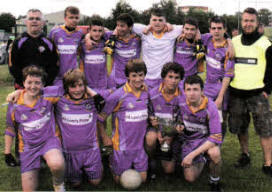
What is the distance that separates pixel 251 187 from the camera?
3.62 metres

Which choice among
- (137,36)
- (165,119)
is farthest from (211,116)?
(137,36)

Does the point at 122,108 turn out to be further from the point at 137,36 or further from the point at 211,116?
the point at 137,36

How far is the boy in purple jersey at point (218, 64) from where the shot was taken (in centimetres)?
408

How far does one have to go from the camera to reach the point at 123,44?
4.67 meters

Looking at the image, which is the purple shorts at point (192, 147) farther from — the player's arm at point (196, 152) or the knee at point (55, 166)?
the knee at point (55, 166)

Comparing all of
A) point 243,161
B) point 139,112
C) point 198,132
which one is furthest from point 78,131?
point 243,161

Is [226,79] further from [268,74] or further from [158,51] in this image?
[158,51]

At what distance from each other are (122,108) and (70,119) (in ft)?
2.04

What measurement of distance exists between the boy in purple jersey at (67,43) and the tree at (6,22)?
71.2 meters

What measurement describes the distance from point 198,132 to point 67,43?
222 centimetres

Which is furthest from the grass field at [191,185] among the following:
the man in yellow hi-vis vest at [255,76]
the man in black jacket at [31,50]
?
the man in black jacket at [31,50]

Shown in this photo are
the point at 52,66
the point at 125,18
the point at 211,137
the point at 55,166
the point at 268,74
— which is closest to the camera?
the point at 55,166

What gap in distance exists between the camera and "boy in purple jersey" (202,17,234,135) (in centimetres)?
408

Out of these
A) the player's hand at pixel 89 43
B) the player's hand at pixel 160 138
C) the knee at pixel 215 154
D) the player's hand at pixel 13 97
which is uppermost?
the player's hand at pixel 89 43
